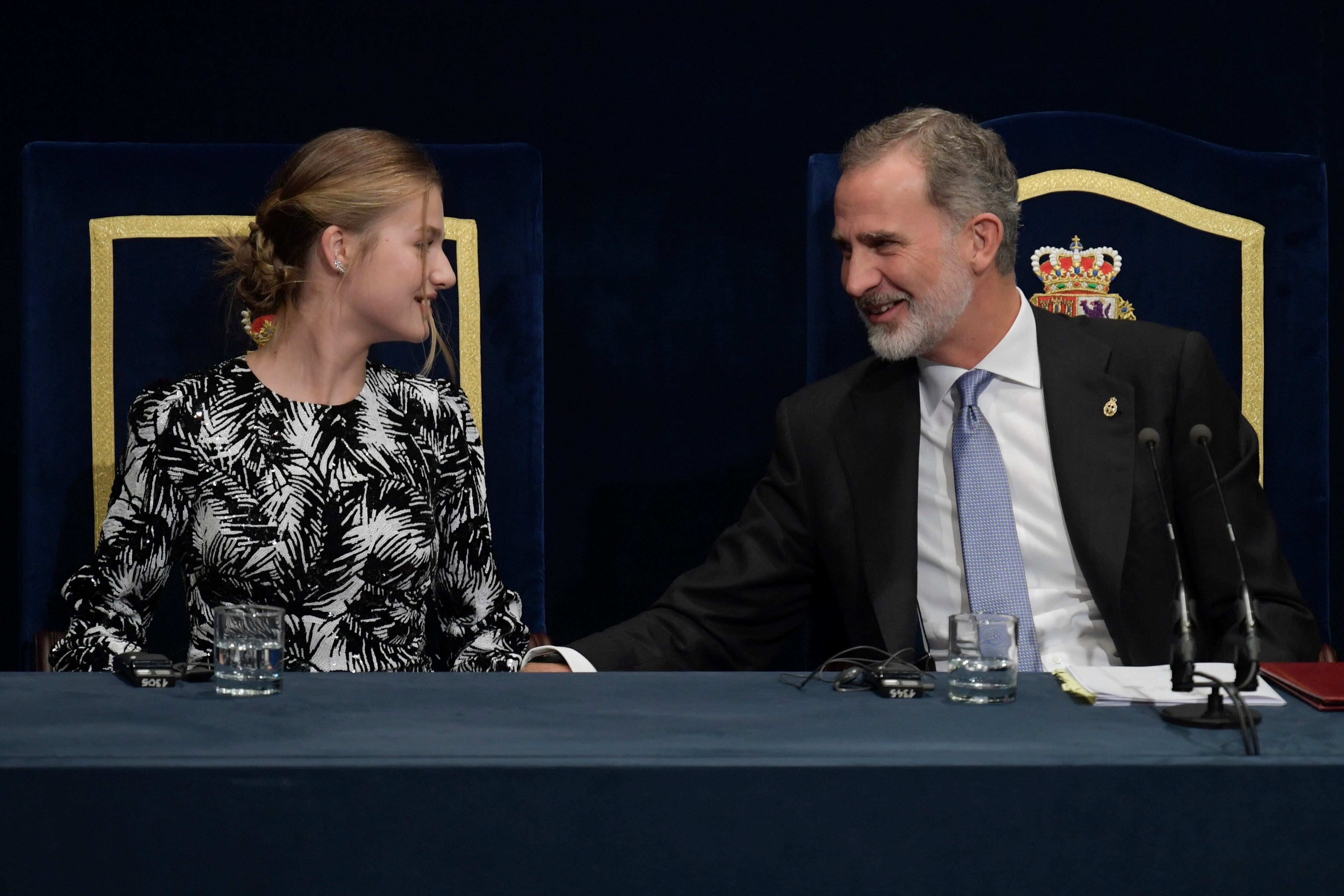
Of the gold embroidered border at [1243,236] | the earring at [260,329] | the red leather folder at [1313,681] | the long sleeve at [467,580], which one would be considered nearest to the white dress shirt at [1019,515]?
the gold embroidered border at [1243,236]

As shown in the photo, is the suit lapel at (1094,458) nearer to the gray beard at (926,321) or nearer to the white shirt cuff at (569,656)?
the gray beard at (926,321)

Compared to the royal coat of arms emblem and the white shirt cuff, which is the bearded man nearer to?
the white shirt cuff

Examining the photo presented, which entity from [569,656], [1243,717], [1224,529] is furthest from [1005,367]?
[1243,717]

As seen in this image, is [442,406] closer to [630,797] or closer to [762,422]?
[762,422]

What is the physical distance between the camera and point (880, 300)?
2.05 m

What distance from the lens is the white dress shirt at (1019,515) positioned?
192 centimetres

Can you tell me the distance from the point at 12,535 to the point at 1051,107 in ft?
6.78

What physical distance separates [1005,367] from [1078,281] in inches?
12.7

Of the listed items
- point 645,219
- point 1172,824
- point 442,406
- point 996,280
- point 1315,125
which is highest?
point 1315,125

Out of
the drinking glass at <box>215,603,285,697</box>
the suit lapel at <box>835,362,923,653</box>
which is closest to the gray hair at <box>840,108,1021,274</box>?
the suit lapel at <box>835,362,923,653</box>

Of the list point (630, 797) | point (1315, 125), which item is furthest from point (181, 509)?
point (1315, 125)

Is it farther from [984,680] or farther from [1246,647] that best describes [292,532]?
[1246,647]

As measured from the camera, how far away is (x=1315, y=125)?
2.66 metres

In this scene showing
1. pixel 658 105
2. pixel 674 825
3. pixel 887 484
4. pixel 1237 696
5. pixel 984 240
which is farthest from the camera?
pixel 658 105
